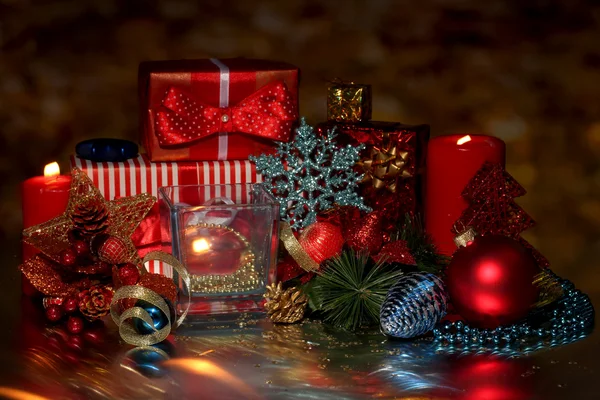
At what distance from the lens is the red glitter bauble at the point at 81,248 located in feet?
4.35

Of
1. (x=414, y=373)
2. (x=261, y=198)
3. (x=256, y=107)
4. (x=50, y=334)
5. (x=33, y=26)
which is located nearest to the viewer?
(x=414, y=373)

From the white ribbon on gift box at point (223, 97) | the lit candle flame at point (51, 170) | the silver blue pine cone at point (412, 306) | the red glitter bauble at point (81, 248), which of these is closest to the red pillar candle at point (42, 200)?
the lit candle flame at point (51, 170)

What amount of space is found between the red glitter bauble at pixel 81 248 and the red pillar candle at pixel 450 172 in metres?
0.52

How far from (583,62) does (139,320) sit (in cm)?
106

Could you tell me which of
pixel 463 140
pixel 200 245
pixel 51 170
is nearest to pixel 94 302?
pixel 200 245

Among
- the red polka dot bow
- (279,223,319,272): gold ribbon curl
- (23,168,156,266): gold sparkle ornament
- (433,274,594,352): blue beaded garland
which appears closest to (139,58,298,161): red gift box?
the red polka dot bow

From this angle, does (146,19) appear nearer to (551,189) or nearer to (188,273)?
(188,273)

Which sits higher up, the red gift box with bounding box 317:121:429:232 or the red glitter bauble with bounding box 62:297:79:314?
the red gift box with bounding box 317:121:429:232

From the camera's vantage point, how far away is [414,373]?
1.14 meters

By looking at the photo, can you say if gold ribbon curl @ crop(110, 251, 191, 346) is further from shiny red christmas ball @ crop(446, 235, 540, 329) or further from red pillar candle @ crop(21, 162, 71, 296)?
shiny red christmas ball @ crop(446, 235, 540, 329)

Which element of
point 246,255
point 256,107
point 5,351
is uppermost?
point 256,107

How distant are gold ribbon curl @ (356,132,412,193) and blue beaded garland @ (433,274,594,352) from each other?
1.00 ft

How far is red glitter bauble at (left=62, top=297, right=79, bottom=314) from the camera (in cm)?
131

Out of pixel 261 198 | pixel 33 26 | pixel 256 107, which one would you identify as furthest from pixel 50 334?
pixel 33 26
